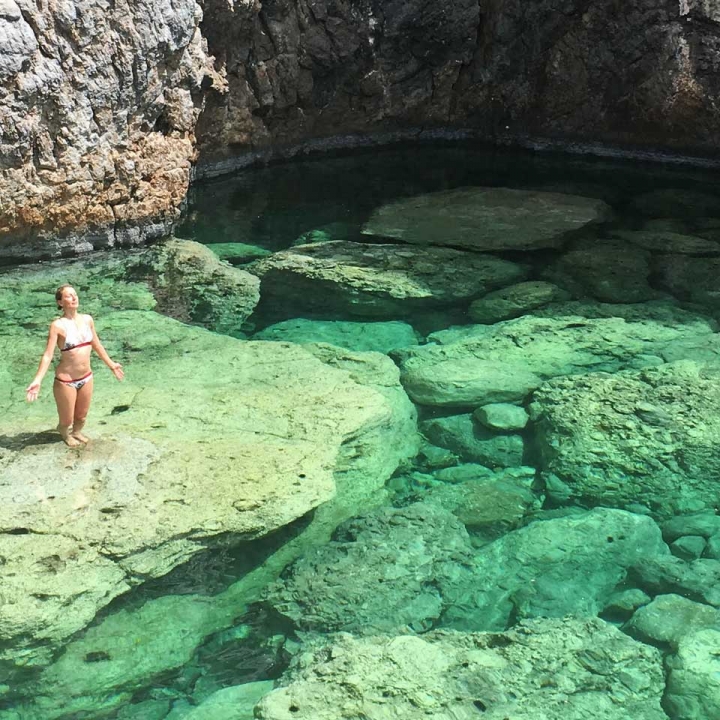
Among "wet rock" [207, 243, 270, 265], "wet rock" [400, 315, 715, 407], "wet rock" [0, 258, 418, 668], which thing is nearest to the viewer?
"wet rock" [0, 258, 418, 668]

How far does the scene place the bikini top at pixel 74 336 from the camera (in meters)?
4.88

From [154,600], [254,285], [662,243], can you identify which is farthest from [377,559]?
[662,243]

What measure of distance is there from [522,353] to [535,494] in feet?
5.31

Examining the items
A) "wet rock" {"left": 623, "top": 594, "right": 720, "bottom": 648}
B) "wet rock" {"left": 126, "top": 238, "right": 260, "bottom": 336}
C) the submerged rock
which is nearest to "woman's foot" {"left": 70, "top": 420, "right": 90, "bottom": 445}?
the submerged rock

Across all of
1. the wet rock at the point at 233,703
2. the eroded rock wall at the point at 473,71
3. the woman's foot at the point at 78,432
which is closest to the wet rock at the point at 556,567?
the wet rock at the point at 233,703

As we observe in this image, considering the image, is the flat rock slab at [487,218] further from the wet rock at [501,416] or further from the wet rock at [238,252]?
the wet rock at [501,416]

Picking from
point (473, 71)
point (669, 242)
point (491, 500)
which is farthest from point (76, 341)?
point (473, 71)

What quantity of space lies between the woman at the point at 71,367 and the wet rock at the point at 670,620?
3001mm

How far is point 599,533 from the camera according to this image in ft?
16.6

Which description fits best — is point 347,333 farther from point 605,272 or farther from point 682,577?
point 682,577

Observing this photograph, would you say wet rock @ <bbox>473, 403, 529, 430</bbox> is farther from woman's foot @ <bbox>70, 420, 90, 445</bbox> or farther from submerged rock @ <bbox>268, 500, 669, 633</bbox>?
woman's foot @ <bbox>70, 420, 90, 445</bbox>

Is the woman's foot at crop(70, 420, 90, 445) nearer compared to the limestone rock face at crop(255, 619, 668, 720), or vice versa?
the limestone rock face at crop(255, 619, 668, 720)

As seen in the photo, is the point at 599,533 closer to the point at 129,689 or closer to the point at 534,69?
the point at 129,689

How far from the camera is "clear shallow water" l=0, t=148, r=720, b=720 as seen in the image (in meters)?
4.36
